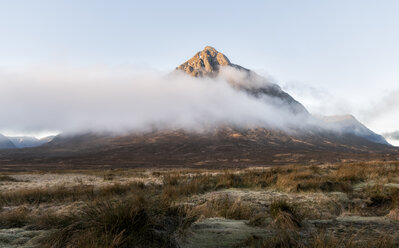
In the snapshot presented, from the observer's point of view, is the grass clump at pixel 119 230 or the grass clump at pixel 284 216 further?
the grass clump at pixel 284 216

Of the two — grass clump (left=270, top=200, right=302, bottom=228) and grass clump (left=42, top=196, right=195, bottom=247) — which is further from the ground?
grass clump (left=42, top=196, right=195, bottom=247)

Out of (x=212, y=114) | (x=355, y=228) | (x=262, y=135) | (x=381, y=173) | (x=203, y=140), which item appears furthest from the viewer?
(x=212, y=114)

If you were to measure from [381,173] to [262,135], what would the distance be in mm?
133531

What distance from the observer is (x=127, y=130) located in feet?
566

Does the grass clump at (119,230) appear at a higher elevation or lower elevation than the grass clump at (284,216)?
higher

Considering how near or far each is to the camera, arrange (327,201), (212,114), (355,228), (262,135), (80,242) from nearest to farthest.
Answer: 1. (80,242)
2. (355,228)
3. (327,201)
4. (262,135)
5. (212,114)

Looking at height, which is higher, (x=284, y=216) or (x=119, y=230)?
(x=119, y=230)

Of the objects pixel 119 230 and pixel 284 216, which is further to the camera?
pixel 284 216

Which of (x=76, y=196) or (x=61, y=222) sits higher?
(x=61, y=222)

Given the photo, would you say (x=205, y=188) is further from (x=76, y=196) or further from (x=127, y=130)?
(x=127, y=130)

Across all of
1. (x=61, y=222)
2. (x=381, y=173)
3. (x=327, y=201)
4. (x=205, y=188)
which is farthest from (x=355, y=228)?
(x=381, y=173)

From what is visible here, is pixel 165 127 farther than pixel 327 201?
Yes

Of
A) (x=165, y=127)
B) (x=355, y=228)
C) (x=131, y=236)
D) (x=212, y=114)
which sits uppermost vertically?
(x=212, y=114)

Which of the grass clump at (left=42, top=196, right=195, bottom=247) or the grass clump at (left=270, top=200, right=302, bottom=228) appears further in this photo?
the grass clump at (left=270, top=200, right=302, bottom=228)
